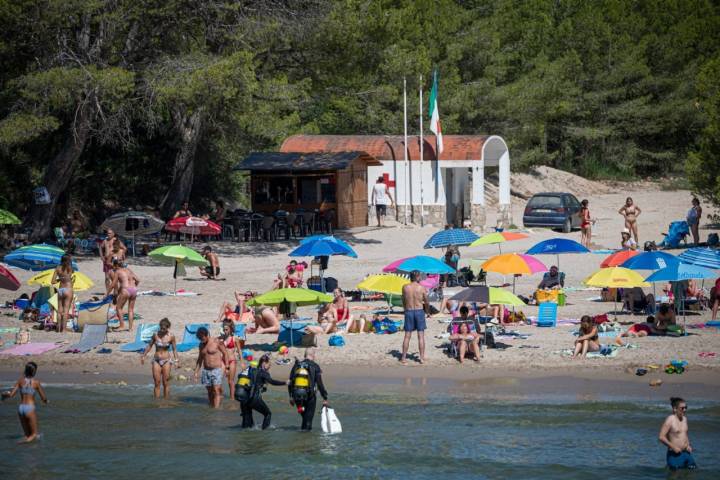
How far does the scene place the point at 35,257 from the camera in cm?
2455

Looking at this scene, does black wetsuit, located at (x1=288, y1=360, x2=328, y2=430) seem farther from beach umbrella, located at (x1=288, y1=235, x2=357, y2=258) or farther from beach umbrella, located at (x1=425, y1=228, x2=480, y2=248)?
beach umbrella, located at (x1=425, y1=228, x2=480, y2=248)

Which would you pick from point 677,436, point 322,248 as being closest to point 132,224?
point 322,248

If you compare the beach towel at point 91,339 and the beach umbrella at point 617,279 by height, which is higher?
the beach umbrella at point 617,279

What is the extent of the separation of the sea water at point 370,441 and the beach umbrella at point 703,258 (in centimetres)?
470

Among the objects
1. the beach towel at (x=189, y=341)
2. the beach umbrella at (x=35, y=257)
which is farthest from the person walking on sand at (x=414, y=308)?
the beach umbrella at (x=35, y=257)

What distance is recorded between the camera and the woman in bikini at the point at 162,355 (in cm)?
1767

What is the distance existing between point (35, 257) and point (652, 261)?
1260 cm

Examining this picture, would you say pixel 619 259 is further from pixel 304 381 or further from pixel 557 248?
pixel 304 381

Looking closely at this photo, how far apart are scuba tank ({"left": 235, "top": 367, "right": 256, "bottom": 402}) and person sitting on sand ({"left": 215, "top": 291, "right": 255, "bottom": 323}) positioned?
6831 mm

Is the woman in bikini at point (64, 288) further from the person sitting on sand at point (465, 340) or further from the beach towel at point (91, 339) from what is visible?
the person sitting on sand at point (465, 340)

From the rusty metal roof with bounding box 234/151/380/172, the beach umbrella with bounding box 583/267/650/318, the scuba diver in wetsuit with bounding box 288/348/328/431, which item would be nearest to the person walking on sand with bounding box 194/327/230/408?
the scuba diver in wetsuit with bounding box 288/348/328/431

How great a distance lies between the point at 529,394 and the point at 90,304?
408 inches

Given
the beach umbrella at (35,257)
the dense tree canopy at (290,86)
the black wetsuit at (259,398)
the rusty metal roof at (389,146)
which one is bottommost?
the black wetsuit at (259,398)

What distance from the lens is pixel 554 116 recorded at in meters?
58.2
